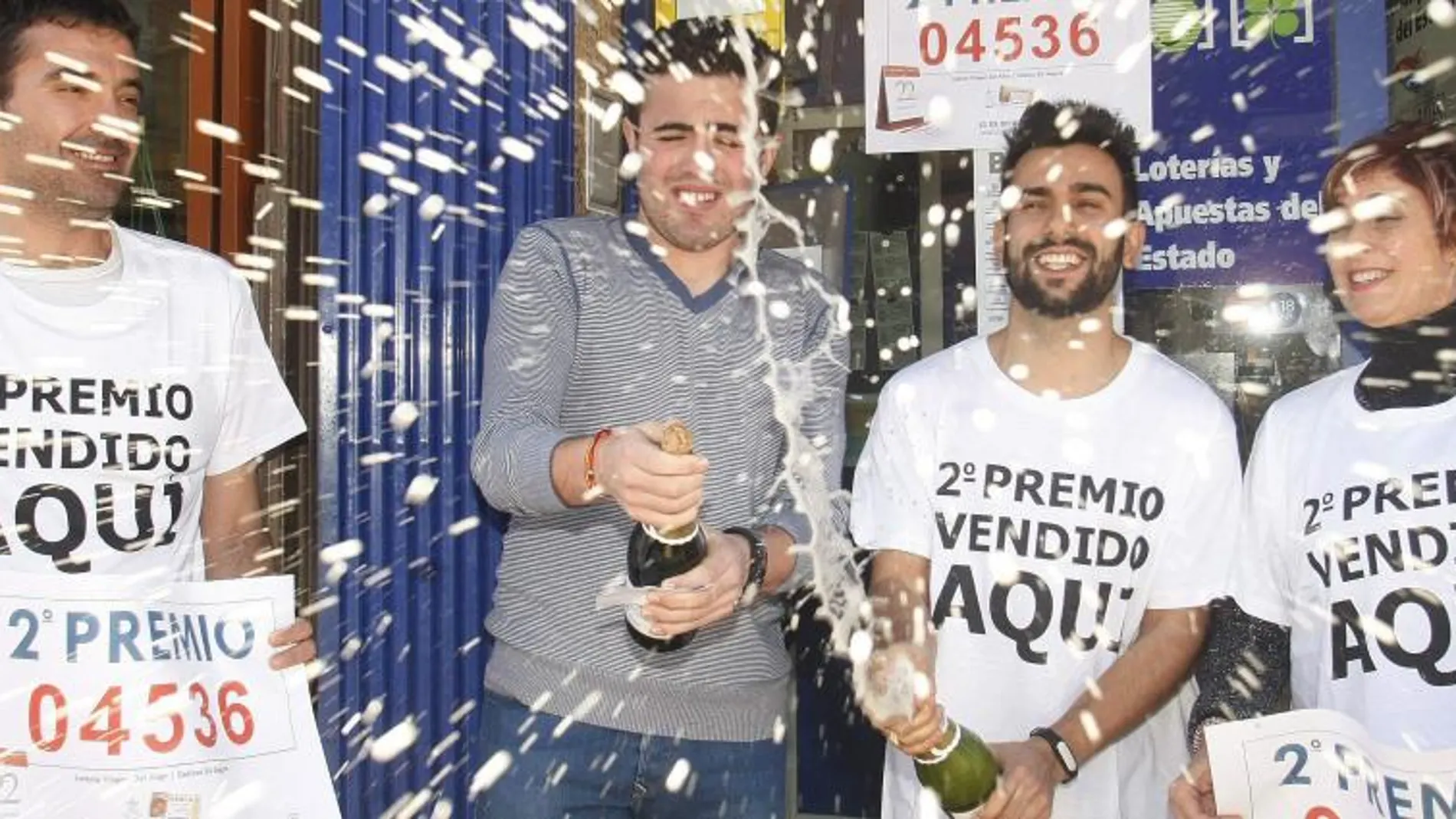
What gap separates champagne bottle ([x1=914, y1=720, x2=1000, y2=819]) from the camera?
1.87 m

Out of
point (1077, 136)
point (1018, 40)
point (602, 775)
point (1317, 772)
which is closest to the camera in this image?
point (1317, 772)

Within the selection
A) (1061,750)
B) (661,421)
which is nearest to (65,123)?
(661,421)

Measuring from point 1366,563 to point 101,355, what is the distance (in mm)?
1932

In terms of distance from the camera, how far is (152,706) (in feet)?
6.16

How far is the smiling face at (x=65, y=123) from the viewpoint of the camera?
198 centimetres

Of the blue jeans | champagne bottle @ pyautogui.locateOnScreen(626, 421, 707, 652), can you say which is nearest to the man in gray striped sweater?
the blue jeans

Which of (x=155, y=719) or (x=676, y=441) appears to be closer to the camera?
(x=676, y=441)

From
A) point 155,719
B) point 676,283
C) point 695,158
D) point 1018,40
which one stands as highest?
point 1018,40

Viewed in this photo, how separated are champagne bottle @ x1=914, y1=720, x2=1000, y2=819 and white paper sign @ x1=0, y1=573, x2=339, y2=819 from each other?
2.93 ft

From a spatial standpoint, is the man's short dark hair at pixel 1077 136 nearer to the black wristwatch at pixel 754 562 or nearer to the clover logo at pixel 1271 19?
the black wristwatch at pixel 754 562

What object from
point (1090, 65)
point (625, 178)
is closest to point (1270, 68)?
point (1090, 65)

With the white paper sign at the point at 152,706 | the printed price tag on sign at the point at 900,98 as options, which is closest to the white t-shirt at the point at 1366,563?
the printed price tag on sign at the point at 900,98

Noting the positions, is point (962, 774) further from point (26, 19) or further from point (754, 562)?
point (26, 19)

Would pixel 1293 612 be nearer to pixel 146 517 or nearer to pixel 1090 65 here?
pixel 1090 65
